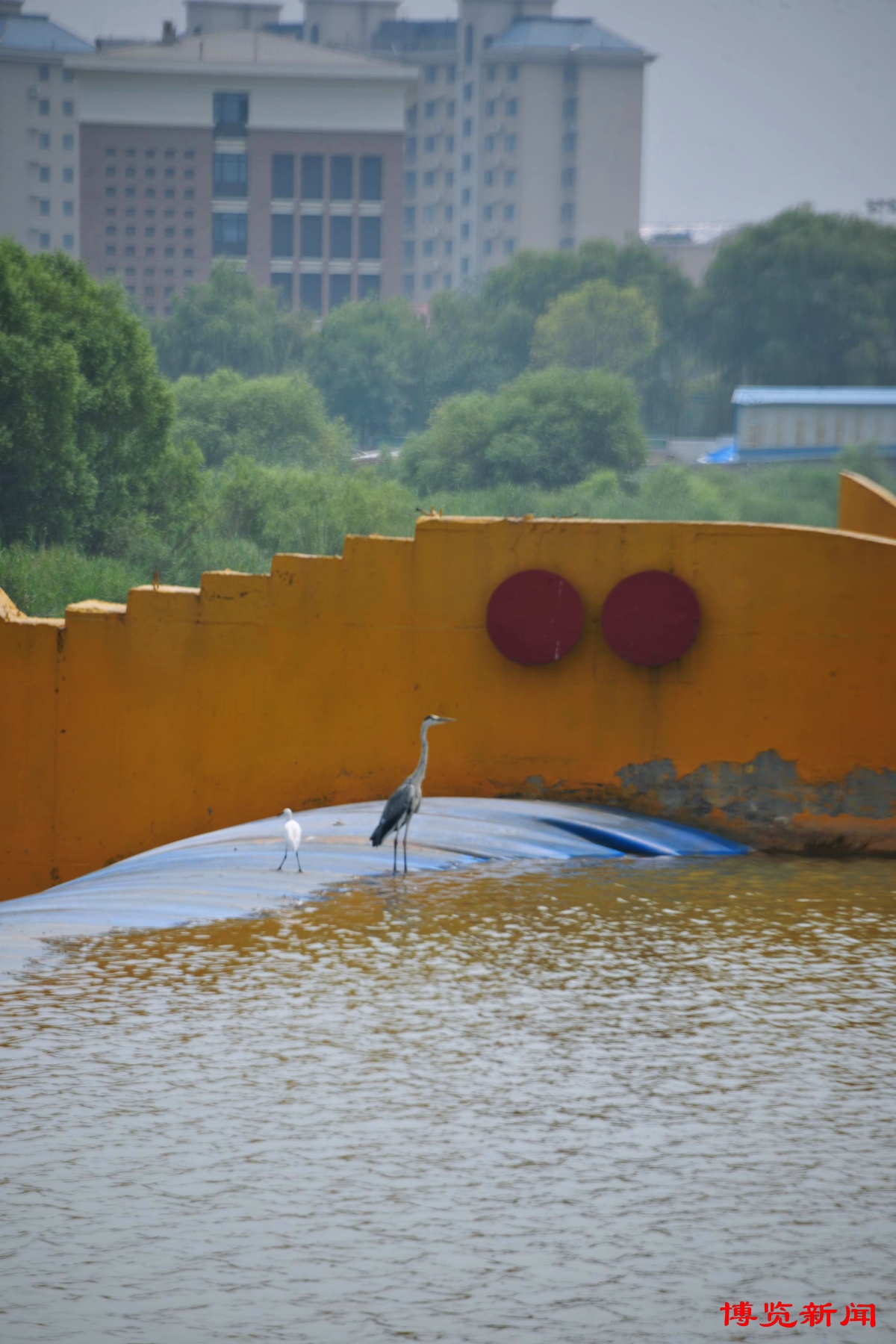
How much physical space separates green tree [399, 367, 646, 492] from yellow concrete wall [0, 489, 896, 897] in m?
50.7

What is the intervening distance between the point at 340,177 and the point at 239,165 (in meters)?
7.21

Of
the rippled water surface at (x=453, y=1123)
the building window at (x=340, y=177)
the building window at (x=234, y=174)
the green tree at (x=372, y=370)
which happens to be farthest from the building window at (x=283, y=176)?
the rippled water surface at (x=453, y=1123)

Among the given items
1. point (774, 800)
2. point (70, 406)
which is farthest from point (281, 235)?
point (774, 800)

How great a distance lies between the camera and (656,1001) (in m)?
7.31

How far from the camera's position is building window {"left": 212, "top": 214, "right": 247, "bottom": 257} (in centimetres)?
10850

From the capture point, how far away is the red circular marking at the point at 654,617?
33.9ft

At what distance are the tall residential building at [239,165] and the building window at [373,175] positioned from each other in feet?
0.37

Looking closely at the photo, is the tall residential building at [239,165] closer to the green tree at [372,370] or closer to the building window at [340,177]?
the building window at [340,177]

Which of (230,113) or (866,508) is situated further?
(230,113)

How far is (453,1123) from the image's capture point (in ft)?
19.2

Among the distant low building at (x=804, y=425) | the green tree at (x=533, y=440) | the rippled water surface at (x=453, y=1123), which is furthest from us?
the distant low building at (x=804, y=425)

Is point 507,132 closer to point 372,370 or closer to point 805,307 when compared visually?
point 372,370

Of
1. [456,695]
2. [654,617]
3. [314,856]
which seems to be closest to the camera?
[314,856]

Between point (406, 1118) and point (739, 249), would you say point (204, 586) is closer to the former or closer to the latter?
point (406, 1118)
